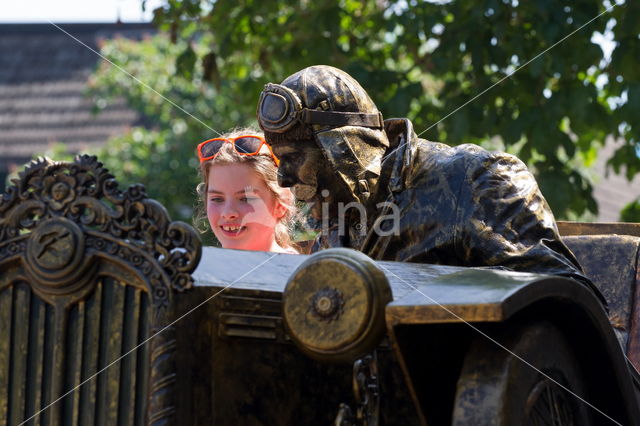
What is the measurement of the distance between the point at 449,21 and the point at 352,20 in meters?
1.14

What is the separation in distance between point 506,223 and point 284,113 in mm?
707

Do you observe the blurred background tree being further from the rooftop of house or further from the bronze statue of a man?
the rooftop of house

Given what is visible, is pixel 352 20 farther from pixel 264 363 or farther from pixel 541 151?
pixel 264 363

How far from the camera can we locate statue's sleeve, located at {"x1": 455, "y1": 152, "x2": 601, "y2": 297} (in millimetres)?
3084

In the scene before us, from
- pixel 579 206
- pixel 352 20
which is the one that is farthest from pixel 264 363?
pixel 352 20

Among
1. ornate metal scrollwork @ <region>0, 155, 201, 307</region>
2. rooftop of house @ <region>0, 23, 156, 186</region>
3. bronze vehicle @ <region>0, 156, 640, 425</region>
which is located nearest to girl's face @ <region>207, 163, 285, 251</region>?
bronze vehicle @ <region>0, 156, 640, 425</region>

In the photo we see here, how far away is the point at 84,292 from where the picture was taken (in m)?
2.53

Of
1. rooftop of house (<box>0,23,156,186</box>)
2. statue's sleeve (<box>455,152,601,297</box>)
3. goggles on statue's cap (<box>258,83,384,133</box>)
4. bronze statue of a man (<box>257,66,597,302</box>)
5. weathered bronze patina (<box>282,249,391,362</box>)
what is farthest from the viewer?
rooftop of house (<box>0,23,156,186</box>)

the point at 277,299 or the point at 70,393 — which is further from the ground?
the point at 277,299

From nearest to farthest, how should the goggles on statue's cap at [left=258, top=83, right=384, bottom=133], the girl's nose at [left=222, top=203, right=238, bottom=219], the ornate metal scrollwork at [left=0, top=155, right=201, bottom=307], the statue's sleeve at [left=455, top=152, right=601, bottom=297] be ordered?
the ornate metal scrollwork at [left=0, top=155, right=201, bottom=307], the statue's sleeve at [left=455, top=152, right=601, bottom=297], the goggles on statue's cap at [left=258, top=83, right=384, bottom=133], the girl's nose at [left=222, top=203, right=238, bottom=219]

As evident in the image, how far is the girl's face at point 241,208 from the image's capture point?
14.0ft

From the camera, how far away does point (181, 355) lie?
96.2 inches

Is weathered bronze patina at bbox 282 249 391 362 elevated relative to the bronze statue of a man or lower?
lower

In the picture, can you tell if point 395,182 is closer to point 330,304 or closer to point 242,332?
point 242,332
